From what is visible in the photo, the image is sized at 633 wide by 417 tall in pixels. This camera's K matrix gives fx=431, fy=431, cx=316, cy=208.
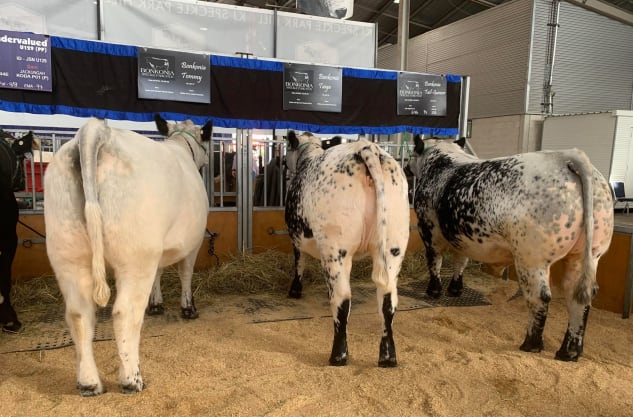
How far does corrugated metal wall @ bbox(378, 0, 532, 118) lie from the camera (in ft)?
40.9

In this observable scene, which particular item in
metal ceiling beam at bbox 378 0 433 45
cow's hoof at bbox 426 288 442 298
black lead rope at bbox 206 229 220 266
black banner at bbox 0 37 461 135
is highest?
metal ceiling beam at bbox 378 0 433 45

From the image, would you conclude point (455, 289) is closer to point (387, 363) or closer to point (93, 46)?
point (387, 363)

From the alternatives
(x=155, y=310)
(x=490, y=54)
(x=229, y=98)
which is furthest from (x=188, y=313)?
(x=490, y=54)

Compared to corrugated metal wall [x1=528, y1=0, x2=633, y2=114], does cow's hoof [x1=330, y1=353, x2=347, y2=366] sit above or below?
below

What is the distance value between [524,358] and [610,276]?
2.00 metres

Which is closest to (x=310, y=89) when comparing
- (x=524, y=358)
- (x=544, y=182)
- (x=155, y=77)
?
(x=155, y=77)

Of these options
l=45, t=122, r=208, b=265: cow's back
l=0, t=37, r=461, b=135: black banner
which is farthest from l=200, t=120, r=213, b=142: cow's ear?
l=45, t=122, r=208, b=265: cow's back

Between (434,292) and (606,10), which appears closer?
(434,292)

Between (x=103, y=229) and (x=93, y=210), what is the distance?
0.44 feet

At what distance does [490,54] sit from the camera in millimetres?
13430

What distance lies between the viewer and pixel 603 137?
10.3 metres

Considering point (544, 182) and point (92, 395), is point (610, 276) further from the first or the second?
point (92, 395)

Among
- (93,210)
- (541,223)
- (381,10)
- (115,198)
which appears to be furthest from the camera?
(381,10)

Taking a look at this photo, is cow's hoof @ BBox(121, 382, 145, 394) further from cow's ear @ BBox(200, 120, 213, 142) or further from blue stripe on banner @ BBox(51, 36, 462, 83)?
blue stripe on banner @ BBox(51, 36, 462, 83)
